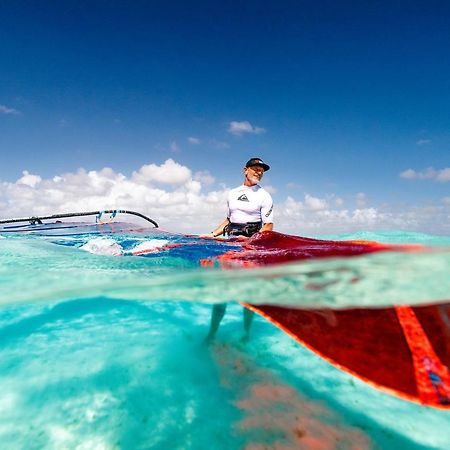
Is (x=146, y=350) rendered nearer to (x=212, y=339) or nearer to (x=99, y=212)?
(x=212, y=339)

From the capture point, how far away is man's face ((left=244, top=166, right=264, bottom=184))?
6.38 meters

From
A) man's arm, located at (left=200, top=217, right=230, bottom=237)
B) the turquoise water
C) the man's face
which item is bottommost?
the turquoise water

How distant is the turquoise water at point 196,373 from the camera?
12.3 feet

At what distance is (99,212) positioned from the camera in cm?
1163

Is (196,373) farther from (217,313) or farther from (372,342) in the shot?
(372,342)

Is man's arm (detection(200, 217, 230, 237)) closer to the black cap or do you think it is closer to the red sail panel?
the black cap

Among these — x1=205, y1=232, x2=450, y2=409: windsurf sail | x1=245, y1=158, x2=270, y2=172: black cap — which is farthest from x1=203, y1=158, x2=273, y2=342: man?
x1=205, y1=232, x2=450, y2=409: windsurf sail

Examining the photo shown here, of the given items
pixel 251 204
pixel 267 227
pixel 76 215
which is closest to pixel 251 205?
pixel 251 204

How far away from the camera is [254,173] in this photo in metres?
6.41

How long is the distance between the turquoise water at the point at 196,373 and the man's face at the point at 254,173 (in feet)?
5.95

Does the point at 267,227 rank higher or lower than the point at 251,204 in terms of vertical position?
lower

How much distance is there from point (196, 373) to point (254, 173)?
4140mm

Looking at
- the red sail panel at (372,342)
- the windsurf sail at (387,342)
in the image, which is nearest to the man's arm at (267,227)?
the windsurf sail at (387,342)

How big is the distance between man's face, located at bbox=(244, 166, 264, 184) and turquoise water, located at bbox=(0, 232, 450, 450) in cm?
181
